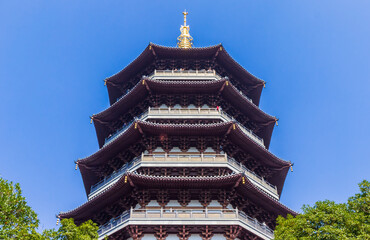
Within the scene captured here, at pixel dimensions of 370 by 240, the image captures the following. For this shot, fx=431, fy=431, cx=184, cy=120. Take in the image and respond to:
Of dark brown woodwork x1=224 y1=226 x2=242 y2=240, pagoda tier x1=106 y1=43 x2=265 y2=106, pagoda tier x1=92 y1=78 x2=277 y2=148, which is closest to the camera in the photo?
dark brown woodwork x1=224 y1=226 x2=242 y2=240

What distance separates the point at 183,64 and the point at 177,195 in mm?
11999

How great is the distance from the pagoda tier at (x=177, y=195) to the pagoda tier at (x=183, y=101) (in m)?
7.44

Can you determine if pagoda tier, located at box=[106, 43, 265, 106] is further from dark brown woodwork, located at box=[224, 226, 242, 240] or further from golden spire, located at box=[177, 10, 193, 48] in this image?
dark brown woodwork, located at box=[224, 226, 242, 240]

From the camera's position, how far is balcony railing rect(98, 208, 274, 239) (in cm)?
2191

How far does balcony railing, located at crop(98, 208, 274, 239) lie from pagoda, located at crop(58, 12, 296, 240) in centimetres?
5

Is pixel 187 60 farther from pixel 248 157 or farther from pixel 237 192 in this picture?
pixel 237 192

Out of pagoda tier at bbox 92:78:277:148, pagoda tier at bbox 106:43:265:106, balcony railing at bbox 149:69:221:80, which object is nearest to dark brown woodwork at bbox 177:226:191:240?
pagoda tier at bbox 92:78:277:148

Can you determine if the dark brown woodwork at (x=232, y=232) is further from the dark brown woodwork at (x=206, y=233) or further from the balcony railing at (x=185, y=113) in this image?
the balcony railing at (x=185, y=113)

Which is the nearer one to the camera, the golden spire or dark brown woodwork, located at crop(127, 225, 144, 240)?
dark brown woodwork, located at crop(127, 225, 144, 240)

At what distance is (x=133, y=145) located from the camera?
88.3 feet

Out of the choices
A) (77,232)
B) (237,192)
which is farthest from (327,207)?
(77,232)

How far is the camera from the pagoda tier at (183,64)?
105 ft

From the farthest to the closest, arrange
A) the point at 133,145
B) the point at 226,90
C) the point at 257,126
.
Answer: the point at 257,126, the point at 226,90, the point at 133,145

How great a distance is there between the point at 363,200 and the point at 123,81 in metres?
21.7
